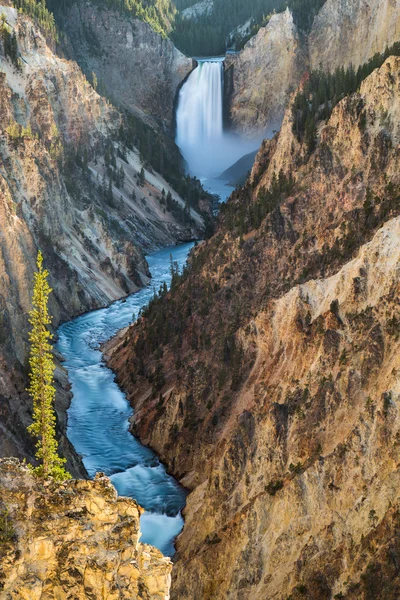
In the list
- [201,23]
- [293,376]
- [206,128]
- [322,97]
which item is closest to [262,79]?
[206,128]

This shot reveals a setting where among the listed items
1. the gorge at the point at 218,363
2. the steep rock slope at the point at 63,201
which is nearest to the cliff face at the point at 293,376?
the gorge at the point at 218,363

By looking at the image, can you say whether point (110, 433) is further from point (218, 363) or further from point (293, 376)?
point (293, 376)

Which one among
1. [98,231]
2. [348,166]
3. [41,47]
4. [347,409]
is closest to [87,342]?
[98,231]

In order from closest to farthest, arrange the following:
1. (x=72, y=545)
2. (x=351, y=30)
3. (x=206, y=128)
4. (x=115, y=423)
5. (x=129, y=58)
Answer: (x=72, y=545) < (x=115, y=423) < (x=351, y=30) < (x=206, y=128) < (x=129, y=58)

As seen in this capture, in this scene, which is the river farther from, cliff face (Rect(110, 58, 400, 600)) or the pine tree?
the pine tree

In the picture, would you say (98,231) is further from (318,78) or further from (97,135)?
(318,78)

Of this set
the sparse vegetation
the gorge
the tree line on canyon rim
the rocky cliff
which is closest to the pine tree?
the gorge

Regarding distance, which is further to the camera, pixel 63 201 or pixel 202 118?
pixel 202 118

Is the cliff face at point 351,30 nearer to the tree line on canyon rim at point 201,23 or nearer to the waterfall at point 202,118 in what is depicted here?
the tree line on canyon rim at point 201,23
